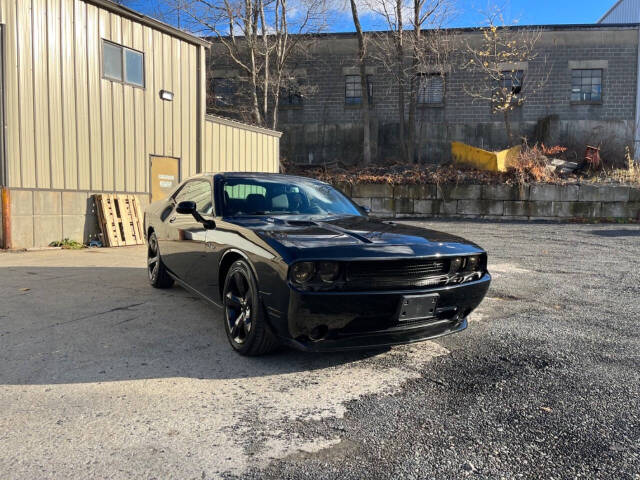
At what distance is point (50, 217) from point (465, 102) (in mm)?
16313

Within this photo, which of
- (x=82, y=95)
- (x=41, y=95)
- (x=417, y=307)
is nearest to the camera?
(x=417, y=307)

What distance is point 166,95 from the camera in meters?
10.7

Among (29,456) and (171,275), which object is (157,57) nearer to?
(171,275)

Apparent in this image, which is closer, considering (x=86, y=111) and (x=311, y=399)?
(x=311, y=399)

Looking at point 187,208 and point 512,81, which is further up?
point 512,81

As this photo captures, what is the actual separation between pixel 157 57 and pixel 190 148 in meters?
2.16

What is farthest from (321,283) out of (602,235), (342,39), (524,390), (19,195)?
(342,39)

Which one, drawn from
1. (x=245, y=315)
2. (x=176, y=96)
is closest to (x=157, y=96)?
(x=176, y=96)

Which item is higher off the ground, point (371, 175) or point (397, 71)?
point (397, 71)

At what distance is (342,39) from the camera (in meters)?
20.2

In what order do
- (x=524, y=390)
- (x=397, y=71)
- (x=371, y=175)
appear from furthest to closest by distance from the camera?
1. (x=397, y=71)
2. (x=371, y=175)
3. (x=524, y=390)

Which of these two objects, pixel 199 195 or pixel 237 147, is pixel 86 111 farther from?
pixel 199 195

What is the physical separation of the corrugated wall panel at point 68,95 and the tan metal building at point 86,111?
0.02 metres

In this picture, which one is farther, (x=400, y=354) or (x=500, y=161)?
(x=500, y=161)
